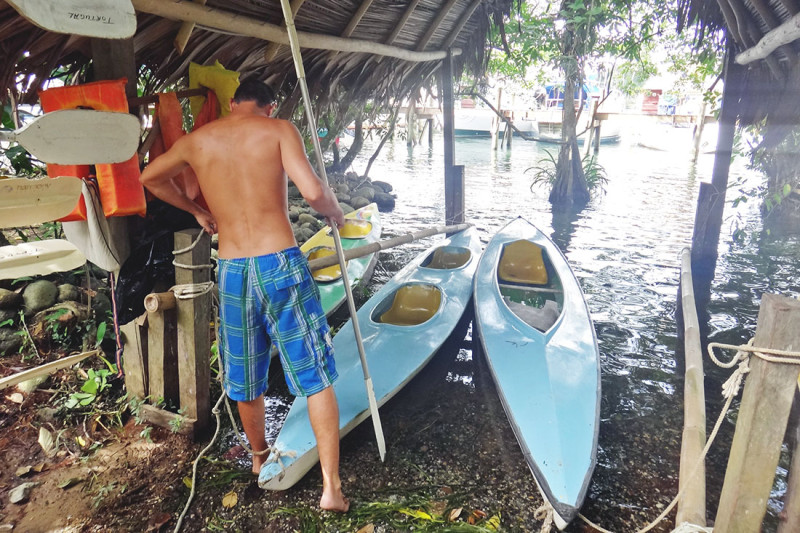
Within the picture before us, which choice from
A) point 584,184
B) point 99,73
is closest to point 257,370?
point 99,73

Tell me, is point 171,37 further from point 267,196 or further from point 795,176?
point 795,176

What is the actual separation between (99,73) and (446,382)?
318 cm

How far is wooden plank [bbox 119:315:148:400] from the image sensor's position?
295 cm

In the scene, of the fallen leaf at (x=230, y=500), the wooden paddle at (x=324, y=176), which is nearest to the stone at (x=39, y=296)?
the fallen leaf at (x=230, y=500)

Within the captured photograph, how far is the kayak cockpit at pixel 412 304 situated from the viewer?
175 inches

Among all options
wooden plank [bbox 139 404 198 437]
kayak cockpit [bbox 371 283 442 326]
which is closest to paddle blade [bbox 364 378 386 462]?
wooden plank [bbox 139 404 198 437]

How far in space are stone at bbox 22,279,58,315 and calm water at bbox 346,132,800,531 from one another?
335cm

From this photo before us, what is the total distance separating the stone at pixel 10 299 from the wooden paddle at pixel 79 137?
233cm

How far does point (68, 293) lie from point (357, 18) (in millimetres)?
3320

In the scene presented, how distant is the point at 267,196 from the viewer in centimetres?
230

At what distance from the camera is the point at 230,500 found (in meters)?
2.57

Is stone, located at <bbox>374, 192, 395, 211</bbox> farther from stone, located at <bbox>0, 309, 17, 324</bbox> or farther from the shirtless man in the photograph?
the shirtless man

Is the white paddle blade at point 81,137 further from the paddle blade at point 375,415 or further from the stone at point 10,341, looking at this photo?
the stone at point 10,341

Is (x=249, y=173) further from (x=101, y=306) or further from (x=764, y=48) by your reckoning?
(x=764, y=48)
